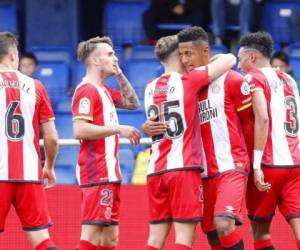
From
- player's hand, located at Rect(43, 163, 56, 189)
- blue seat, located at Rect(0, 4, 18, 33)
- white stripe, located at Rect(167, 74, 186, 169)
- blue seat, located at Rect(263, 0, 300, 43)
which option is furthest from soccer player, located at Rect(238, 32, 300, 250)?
blue seat, located at Rect(0, 4, 18, 33)

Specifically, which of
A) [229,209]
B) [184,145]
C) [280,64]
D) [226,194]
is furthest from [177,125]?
[280,64]

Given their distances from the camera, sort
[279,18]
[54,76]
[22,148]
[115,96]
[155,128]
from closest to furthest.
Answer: [22,148]
[155,128]
[115,96]
[54,76]
[279,18]

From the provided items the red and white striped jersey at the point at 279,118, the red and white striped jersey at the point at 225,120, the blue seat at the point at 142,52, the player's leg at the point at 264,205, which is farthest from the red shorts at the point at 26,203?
the blue seat at the point at 142,52

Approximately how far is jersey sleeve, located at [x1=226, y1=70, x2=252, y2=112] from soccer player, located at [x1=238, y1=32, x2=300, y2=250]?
0.11 m

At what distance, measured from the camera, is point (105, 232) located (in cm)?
1138

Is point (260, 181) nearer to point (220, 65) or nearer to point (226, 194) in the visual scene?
point (226, 194)

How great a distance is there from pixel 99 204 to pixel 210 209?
90 centimetres

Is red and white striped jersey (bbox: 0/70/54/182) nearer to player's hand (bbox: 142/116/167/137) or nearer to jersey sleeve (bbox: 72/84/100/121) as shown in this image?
jersey sleeve (bbox: 72/84/100/121)

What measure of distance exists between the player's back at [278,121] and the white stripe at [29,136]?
178cm

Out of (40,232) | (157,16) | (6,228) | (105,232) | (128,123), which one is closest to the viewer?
(40,232)

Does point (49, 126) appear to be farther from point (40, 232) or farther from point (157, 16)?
point (157, 16)

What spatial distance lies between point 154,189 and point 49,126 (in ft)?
3.16

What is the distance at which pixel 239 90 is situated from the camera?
10.9m

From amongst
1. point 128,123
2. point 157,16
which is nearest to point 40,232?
point 128,123
